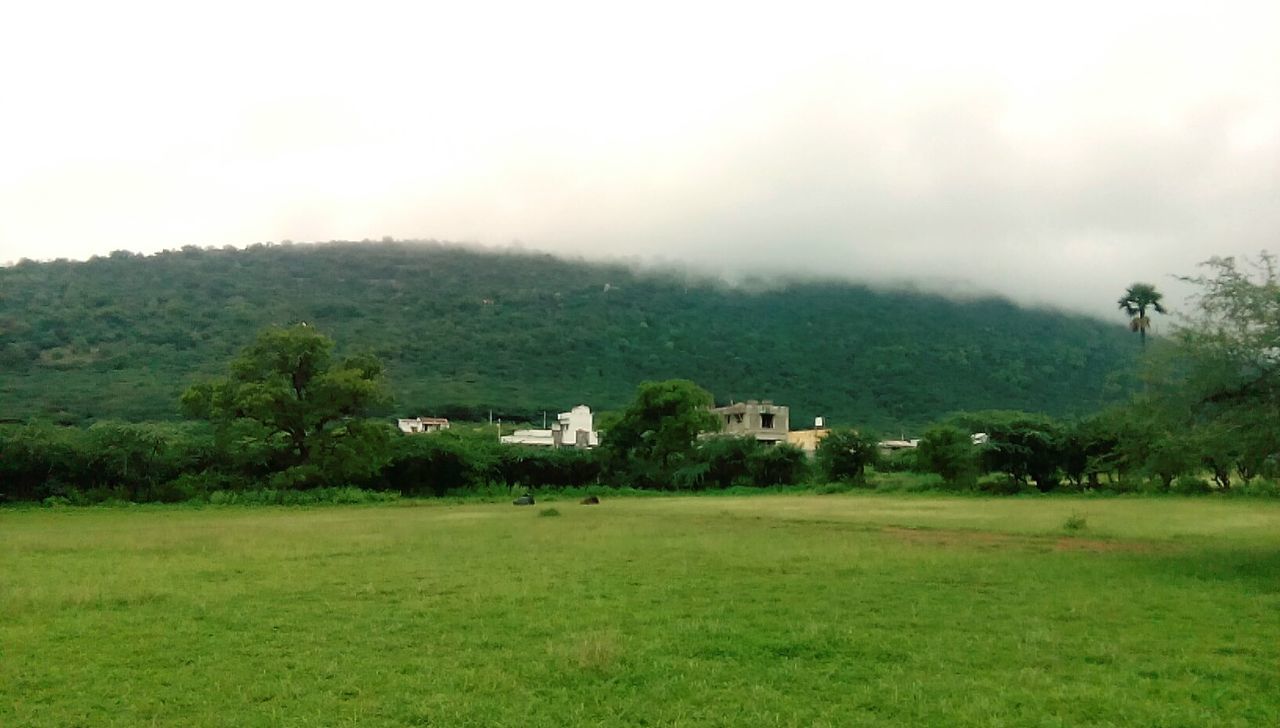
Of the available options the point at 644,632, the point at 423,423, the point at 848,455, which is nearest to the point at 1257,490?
the point at 848,455

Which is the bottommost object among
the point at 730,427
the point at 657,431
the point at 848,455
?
the point at 848,455

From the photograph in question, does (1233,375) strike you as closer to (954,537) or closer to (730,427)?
(954,537)

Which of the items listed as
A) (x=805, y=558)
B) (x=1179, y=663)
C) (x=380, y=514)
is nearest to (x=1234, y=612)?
(x=1179, y=663)

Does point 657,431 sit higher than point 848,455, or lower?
higher

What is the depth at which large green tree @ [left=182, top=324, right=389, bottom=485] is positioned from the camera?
1596 inches

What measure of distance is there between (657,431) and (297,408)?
2230cm

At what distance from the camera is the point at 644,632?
406 inches

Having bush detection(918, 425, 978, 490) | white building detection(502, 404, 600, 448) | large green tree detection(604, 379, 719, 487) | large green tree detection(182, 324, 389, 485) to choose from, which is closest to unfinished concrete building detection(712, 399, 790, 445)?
white building detection(502, 404, 600, 448)

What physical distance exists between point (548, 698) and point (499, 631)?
2.73m

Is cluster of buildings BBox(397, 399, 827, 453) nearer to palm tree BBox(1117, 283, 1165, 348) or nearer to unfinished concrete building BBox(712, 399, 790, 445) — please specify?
unfinished concrete building BBox(712, 399, 790, 445)

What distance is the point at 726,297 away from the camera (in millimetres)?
128875

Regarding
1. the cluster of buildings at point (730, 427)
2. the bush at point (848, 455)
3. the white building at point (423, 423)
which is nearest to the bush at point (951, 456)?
the bush at point (848, 455)

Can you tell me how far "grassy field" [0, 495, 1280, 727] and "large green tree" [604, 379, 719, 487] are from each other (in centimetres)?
3482

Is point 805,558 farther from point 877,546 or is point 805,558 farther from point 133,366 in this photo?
point 133,366
